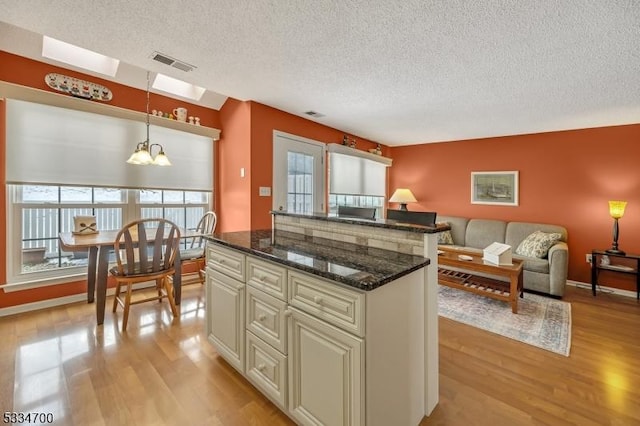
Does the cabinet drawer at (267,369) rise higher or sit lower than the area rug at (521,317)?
higher

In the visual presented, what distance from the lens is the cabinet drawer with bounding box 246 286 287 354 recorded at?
58.0 inches

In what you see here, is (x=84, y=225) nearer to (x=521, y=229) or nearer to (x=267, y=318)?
(x=267, y=318)

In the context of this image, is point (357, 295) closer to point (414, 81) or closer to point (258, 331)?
point (258, 331)

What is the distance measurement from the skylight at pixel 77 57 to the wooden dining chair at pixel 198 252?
1.89 m

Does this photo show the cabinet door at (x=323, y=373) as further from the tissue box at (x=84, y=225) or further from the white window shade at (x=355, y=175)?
the white window shade at (x=355, y=175)

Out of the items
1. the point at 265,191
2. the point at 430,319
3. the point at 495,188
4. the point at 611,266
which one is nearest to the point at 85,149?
the point at 265,191

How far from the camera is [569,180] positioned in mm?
4145

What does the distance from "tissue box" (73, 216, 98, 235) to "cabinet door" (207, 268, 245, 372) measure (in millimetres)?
1705

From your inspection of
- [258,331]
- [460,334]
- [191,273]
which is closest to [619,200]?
[460,334]

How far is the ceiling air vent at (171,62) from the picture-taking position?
7.51ft

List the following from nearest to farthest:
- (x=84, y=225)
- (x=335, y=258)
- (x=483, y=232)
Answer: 1. (x=335, y=258)
2. (x=84, y=225)
3. (x=483, y=232)

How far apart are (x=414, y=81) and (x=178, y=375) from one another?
121 inches

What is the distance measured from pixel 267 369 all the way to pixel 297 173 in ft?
9.36

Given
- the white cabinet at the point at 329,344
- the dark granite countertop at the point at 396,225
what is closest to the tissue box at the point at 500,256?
the dark granite countertop at the point at 396,225
